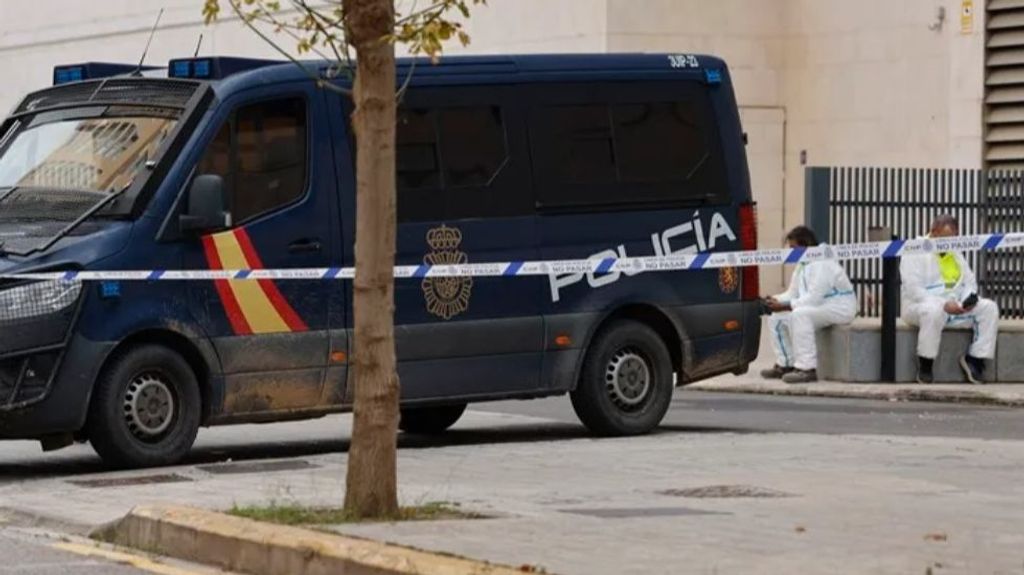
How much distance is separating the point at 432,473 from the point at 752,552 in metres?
4.17

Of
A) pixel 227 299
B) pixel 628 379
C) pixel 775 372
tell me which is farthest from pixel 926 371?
pixel 227 299

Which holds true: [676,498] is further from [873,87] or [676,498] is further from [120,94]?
[873,87]

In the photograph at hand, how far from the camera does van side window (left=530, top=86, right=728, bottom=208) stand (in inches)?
655

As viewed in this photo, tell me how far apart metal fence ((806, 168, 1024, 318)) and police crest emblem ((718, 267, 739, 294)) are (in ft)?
19.1

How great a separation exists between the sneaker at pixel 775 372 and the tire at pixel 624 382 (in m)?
5.83

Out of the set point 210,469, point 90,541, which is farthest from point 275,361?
point 90,541

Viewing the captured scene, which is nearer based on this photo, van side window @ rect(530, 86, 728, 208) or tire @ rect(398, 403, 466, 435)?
van side window @ rect(530, 86, 728, 208)

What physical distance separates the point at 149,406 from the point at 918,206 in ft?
33.9

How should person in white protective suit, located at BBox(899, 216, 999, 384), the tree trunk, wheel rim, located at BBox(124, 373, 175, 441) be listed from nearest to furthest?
1. the tree trunk
2. wheel rim, located at BBox(124, 373, 175, 441)
3. person in white protective suit, located at BBox(899, 216, 999, 384)

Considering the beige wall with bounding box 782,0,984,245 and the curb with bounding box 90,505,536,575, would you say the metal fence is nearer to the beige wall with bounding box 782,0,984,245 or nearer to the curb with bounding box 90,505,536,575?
the beige wall with bounding box 782,0,984,245

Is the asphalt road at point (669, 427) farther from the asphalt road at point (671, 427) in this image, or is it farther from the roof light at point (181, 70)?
the roof light at point (181, 70)

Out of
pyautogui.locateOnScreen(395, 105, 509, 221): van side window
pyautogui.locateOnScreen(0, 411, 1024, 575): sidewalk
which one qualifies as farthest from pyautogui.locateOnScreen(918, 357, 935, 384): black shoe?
pyautogui.locateOnScreen(395, 105, 509, 221): van side window

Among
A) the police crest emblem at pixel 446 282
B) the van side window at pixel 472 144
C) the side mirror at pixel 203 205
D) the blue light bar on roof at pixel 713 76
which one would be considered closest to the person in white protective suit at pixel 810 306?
the blue light bar on roof at pixel 713 76

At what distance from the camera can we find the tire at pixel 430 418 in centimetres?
1759
